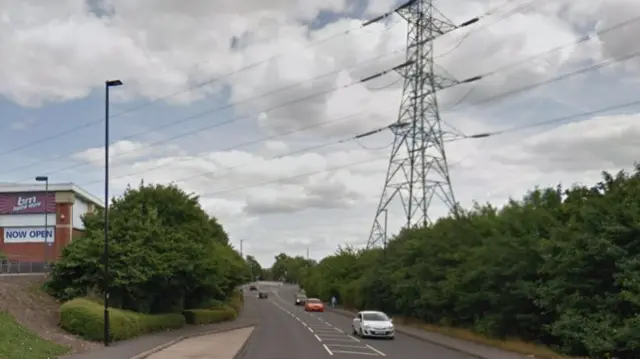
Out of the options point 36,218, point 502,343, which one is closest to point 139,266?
point 502,343

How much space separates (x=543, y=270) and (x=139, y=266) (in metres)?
18.6

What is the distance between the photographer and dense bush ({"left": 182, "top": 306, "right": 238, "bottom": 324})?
1825 inches

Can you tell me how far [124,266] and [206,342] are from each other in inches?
250

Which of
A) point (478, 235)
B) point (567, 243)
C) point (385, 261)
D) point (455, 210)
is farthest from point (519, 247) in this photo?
point (385, 261)

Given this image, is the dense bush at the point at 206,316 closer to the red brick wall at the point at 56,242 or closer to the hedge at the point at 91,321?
the hedge at the point at 91,321

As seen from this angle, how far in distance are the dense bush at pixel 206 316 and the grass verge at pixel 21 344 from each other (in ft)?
69.1

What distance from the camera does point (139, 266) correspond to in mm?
35312

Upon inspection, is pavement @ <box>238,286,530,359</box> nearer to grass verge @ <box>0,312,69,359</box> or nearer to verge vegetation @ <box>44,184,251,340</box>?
verge vegetation @ <box>44,184,251,340</box>

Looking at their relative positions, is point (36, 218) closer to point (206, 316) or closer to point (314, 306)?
point (314, 306)

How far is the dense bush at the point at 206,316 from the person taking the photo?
46344 millimetres

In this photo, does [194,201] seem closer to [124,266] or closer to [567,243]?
[124,266]

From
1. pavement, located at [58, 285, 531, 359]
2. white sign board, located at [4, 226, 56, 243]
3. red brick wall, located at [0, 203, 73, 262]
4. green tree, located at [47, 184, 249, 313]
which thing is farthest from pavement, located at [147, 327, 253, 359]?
white sign board, located at [4, 226, 56, 243]

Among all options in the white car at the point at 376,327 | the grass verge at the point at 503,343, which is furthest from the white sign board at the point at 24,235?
the white car at the point at 376,327

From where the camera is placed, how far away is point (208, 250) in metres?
44.4
